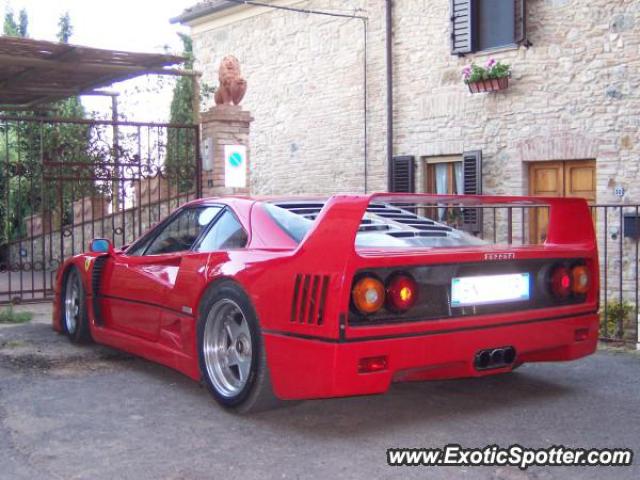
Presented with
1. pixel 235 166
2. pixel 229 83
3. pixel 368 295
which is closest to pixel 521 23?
pixel 229 83

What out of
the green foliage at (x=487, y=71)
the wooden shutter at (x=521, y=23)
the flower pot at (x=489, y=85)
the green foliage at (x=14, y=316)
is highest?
the wooden shutter at (x=521, y=23)

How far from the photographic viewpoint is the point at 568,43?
11070mm

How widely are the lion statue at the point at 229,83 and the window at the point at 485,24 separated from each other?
151 inches

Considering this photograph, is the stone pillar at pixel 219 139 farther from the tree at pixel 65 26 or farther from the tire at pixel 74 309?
the tree at pixel 65 26

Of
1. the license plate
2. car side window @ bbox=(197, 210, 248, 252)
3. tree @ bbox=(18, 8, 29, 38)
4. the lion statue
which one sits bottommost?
the license plate

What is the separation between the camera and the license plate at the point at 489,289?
415 centimetres

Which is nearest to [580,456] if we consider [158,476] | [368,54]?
[158,476]

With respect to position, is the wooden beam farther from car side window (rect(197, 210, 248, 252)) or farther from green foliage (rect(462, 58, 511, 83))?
green foliage (rect(462, 58, 511, 83))

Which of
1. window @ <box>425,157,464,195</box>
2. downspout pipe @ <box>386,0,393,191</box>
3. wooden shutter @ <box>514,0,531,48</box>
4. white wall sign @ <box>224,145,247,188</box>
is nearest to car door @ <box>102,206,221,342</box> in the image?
white wall sign @ <box>224,145,247,188</box>

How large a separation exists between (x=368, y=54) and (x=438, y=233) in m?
9.52

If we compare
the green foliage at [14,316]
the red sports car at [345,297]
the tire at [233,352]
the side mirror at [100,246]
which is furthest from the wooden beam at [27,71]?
the tire at [233,352]

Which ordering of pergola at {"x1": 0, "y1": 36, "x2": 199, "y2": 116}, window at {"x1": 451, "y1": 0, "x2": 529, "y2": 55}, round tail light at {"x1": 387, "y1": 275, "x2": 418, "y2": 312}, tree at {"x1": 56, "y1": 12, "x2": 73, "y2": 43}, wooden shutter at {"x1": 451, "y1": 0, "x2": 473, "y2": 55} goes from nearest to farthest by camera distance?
round tail light at {"x1": 387, "y1": 275, "x2": 418, "y2": 312}
pergola at {"x1": 0, "y1": 36, "x2": 199, "y2": 116}
window at {"x1": 451, "y1": 0, "x2": 529, "y2": 55}
wooden shutter at {"x1": 451, "y1": 0, "x2": 473, "y2": 55}
tree at {"x1": 56, "y1": 12, "x2": 73, "y2": 43}

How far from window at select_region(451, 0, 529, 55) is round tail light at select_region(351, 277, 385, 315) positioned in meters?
8.54

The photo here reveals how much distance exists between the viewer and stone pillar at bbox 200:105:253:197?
32.8 feet
